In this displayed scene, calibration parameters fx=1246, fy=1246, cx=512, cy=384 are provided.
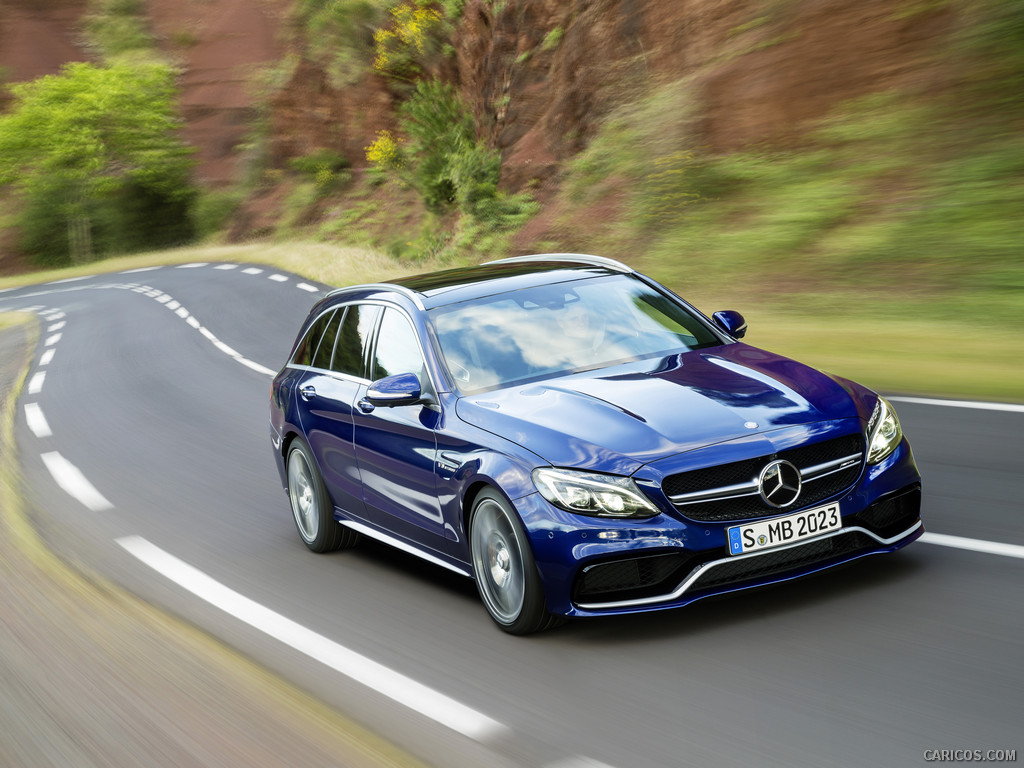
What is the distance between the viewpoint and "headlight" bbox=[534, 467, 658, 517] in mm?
4883

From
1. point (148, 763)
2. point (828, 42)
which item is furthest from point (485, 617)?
point (828, 42)

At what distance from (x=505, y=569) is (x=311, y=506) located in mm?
2433

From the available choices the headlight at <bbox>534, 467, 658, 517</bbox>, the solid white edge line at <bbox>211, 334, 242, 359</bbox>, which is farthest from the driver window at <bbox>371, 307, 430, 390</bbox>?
the solid white edge line at <bbox>211, 334, 242, 359</bbox>

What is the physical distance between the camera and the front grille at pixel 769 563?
4918 mm

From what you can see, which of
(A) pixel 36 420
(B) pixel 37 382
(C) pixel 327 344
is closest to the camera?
(C) pixel 327 344

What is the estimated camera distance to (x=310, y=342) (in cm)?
791

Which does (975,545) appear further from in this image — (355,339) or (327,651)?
(355,339)

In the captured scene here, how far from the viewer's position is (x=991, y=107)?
1645 centimetres

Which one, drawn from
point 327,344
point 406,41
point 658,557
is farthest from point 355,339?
point 406,41

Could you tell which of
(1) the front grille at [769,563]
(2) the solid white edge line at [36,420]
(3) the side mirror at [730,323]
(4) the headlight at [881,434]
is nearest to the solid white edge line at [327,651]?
(1) the front grille at [769,563]

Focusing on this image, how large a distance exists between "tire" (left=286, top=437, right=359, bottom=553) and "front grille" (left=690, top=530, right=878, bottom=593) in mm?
2930

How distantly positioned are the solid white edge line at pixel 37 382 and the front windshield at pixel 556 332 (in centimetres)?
1188

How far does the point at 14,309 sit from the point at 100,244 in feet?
112

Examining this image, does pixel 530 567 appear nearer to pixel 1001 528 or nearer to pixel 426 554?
pixel 426 554
